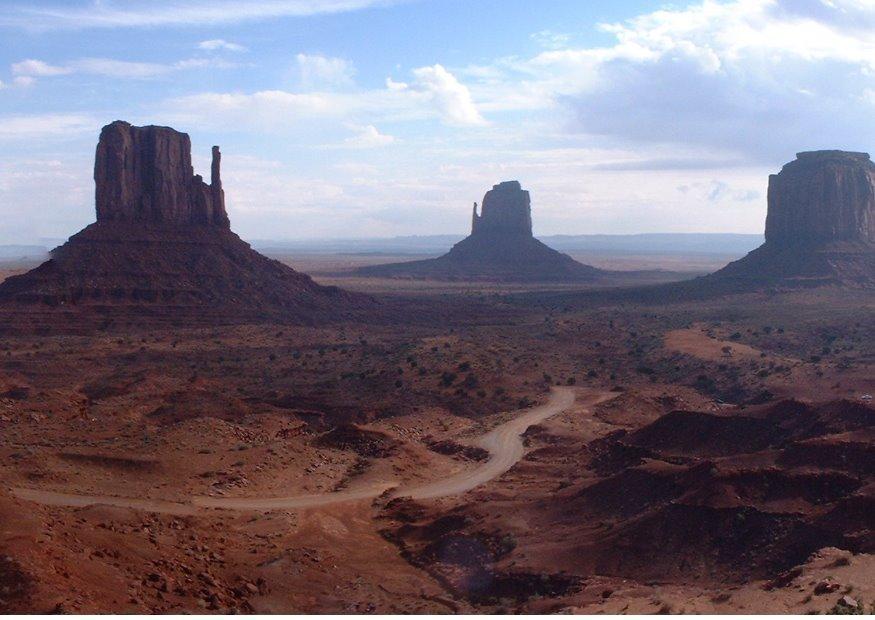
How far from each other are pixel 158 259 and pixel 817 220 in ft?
284

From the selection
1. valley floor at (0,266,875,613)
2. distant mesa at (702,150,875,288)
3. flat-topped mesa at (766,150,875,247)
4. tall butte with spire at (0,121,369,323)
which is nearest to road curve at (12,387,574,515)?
valley floor at (0,266,875,613)

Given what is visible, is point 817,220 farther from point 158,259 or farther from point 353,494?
point 353,494

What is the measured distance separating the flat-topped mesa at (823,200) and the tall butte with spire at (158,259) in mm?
65273

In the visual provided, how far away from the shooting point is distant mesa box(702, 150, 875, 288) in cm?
11694

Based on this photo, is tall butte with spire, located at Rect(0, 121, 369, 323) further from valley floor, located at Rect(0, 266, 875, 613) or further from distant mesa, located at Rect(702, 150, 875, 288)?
distant mesa, located at Rect(702, 150, 875, 288)

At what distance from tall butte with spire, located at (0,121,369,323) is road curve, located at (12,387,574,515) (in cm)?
4735

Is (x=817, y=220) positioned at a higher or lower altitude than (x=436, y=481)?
higher

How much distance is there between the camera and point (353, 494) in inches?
1443

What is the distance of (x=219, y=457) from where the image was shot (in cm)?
3912

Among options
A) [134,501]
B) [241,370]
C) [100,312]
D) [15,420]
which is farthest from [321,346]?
[134,501]

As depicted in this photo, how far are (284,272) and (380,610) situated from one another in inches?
3224

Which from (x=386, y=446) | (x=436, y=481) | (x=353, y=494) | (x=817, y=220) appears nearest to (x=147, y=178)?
(x=386, y=446)

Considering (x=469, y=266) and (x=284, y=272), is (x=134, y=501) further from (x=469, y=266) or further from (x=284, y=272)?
(x=469, y=266)

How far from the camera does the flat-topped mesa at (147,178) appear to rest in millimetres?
92000
